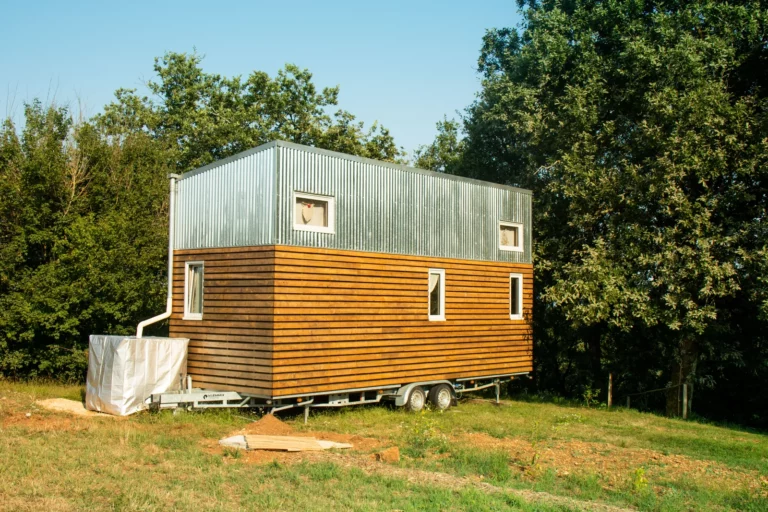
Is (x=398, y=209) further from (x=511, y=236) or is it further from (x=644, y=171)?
(x=644, y=171)

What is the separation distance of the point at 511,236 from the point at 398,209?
4373 millimetres

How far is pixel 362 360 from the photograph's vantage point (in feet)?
46.3

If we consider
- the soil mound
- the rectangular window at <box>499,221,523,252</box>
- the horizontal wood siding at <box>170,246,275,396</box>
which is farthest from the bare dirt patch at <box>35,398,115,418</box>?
the rectangular window at <box>499,221,523,252</box>

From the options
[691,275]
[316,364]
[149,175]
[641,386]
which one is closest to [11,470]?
[316,364]

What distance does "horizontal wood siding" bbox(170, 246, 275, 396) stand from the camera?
12641 millimetres

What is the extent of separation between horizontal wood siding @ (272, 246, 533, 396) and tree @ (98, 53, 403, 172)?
14.3 meters

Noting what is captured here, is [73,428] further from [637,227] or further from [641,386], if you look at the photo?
[641,386]

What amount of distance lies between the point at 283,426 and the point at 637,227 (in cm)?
1074

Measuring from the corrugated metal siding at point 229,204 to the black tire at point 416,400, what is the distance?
485 cm

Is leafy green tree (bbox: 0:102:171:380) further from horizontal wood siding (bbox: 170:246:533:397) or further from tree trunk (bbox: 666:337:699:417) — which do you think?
tree trunk (bbox: 666:337:699:417)

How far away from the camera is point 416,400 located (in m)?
15.2

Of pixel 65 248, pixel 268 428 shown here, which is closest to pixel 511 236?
pixel 268 428

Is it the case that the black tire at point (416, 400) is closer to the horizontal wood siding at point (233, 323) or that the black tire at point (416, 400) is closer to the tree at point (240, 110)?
the horizontal wood siding at point (233, 323)

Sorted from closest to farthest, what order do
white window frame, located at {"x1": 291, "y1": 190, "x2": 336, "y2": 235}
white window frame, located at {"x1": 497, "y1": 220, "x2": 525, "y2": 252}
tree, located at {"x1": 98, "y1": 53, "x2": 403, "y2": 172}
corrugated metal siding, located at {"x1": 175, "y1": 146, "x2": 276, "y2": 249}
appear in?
1. corrugated metal siding, located at {"x1": 175, "y1": 146, "x2": 276, "y2": 249}
2. white window frame, located at {"x1": 291, "y1": 190, "x2": 336, "y2": 235}
3. white window frame, located at {"x1": 497, "y1": 220, "x2": 525, "y2": 252}
4. tree, located at {"x1": 98, "y1": 53, "x2": 403, "y2": 172}
